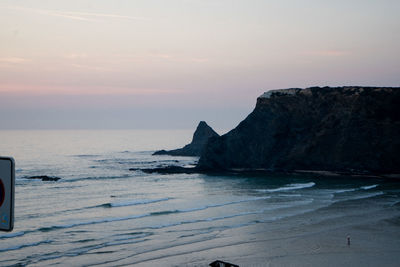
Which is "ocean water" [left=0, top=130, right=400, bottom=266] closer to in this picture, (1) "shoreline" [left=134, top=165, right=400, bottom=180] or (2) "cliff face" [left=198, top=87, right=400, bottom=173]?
(1) "shoreline" [left=134, top=165, right=400, bottom=180]

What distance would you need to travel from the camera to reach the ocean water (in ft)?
75.2

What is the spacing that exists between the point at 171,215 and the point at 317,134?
40073 millimetres

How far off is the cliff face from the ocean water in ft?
22.4

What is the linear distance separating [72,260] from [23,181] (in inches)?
1482

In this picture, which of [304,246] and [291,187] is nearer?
[304,246]

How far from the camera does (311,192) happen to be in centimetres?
4809

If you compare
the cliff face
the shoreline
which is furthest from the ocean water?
the cliff face

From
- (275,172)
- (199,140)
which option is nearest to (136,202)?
(275,172)

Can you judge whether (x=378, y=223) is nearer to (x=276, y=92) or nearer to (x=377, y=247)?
(x=377, y=247)

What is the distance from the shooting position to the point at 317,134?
224 ft

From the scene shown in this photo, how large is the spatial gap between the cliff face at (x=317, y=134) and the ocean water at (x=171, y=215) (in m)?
6.81

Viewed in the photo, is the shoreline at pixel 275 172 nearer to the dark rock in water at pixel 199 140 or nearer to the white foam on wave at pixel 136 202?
the white foam on wave at pixel 136 202

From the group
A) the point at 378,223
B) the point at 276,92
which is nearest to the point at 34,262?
the point at 378,223

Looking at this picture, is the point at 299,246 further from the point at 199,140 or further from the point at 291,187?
the point at 199,140
